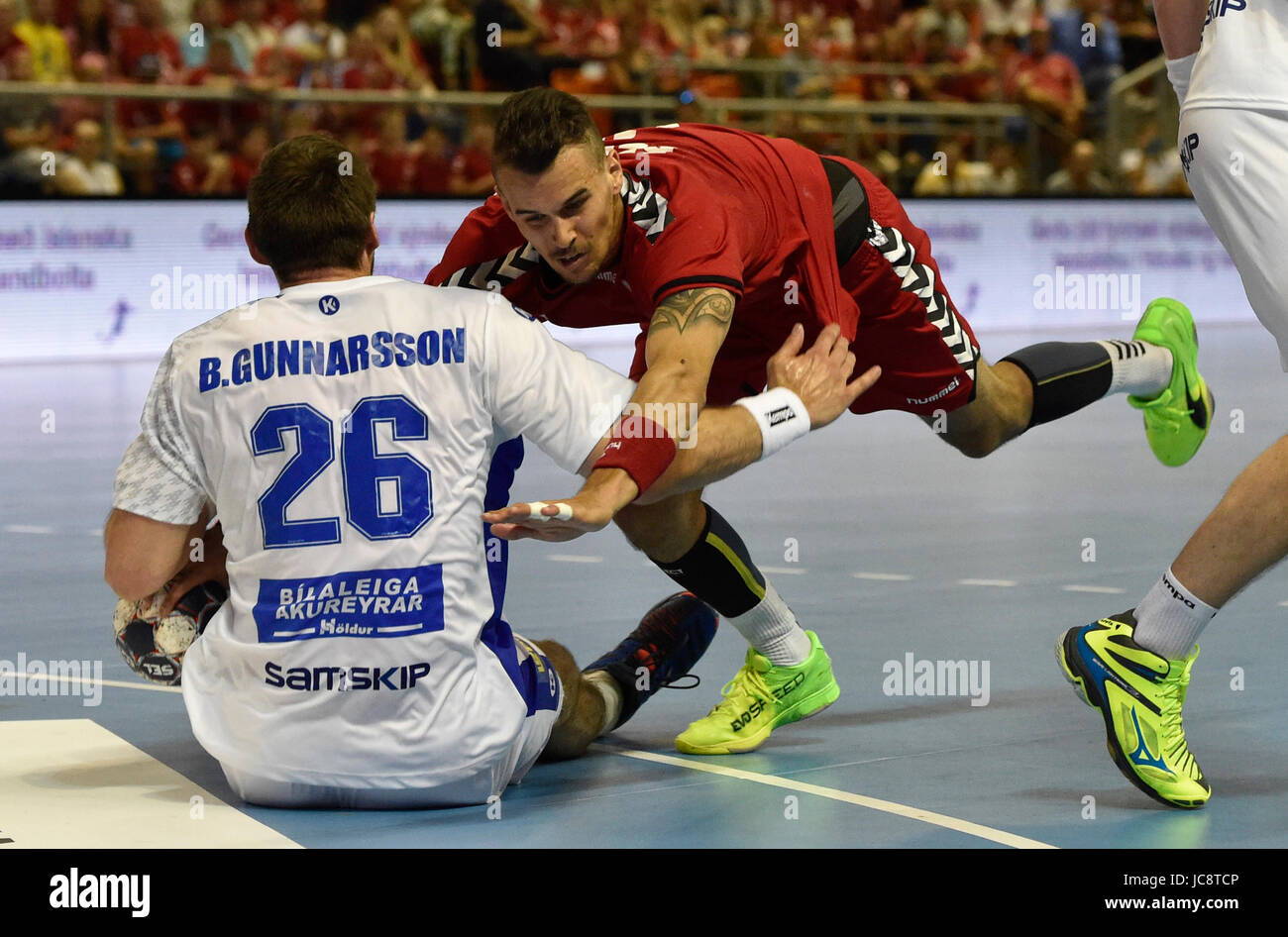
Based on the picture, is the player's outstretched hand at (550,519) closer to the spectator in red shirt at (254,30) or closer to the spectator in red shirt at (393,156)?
the spectator in red shirt at (393,156)

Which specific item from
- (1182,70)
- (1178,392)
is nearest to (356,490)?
(1182,70)

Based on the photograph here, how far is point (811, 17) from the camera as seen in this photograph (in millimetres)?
18375

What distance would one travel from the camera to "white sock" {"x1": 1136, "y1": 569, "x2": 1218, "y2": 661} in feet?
11.8

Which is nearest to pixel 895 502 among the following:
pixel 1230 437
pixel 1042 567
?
pixel 1042 567

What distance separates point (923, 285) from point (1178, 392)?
1.66 metres

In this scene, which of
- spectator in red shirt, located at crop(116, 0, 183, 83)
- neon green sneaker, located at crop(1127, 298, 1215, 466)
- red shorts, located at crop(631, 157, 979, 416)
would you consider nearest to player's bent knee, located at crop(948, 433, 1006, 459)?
red shorts, located at crop(631, 157, 979, 416)

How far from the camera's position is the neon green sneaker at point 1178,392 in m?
5.98

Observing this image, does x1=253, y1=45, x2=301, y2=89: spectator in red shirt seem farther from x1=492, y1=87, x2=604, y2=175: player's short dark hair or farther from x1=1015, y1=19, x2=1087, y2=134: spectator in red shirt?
x1=492, y1=87, x2=604, y2=175: player's short dark hair

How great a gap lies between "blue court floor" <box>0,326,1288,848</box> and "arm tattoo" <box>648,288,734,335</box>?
97cm

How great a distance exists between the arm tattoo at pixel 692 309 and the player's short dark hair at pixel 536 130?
1.28 ft

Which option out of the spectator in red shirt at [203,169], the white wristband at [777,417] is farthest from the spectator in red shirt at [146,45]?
the white wristband at [777,417]

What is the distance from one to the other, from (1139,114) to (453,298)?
1686cm

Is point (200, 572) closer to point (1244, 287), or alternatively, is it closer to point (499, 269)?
point (499, 269)

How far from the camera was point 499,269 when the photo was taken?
4367 mm
